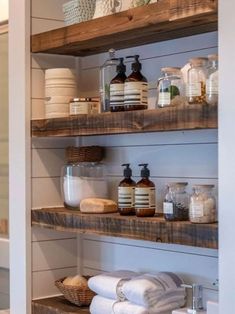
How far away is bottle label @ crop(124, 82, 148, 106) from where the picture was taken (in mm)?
2123

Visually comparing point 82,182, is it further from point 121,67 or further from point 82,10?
point 82,10

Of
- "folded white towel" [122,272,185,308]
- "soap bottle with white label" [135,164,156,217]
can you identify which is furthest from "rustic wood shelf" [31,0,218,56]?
"folded white towel" [122,272,185,308]

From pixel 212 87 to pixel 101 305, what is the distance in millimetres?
880

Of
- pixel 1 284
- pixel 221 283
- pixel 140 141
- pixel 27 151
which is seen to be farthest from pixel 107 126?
pixel 1 284

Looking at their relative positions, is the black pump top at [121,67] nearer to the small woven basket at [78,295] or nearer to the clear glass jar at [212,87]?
the clear glass jar at [212,87]

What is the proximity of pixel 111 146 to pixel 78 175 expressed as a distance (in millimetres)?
183

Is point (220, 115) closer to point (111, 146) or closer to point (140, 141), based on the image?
point (140, 141)

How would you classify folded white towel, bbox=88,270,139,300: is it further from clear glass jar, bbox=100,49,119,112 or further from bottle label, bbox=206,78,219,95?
bottle label, bbox=206,78,219,95

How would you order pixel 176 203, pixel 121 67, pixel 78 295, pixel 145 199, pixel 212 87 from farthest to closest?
pixel 78 295
pixel 121 67
pixel 145 199
pixel 176 203
pixel 212 87

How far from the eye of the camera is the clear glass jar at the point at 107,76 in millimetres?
2309

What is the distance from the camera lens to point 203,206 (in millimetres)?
1882

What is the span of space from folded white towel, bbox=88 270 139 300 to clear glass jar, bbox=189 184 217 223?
417mm

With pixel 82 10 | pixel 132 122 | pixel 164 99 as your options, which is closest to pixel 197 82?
pixel 164 99

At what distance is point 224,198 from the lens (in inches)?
67.2
